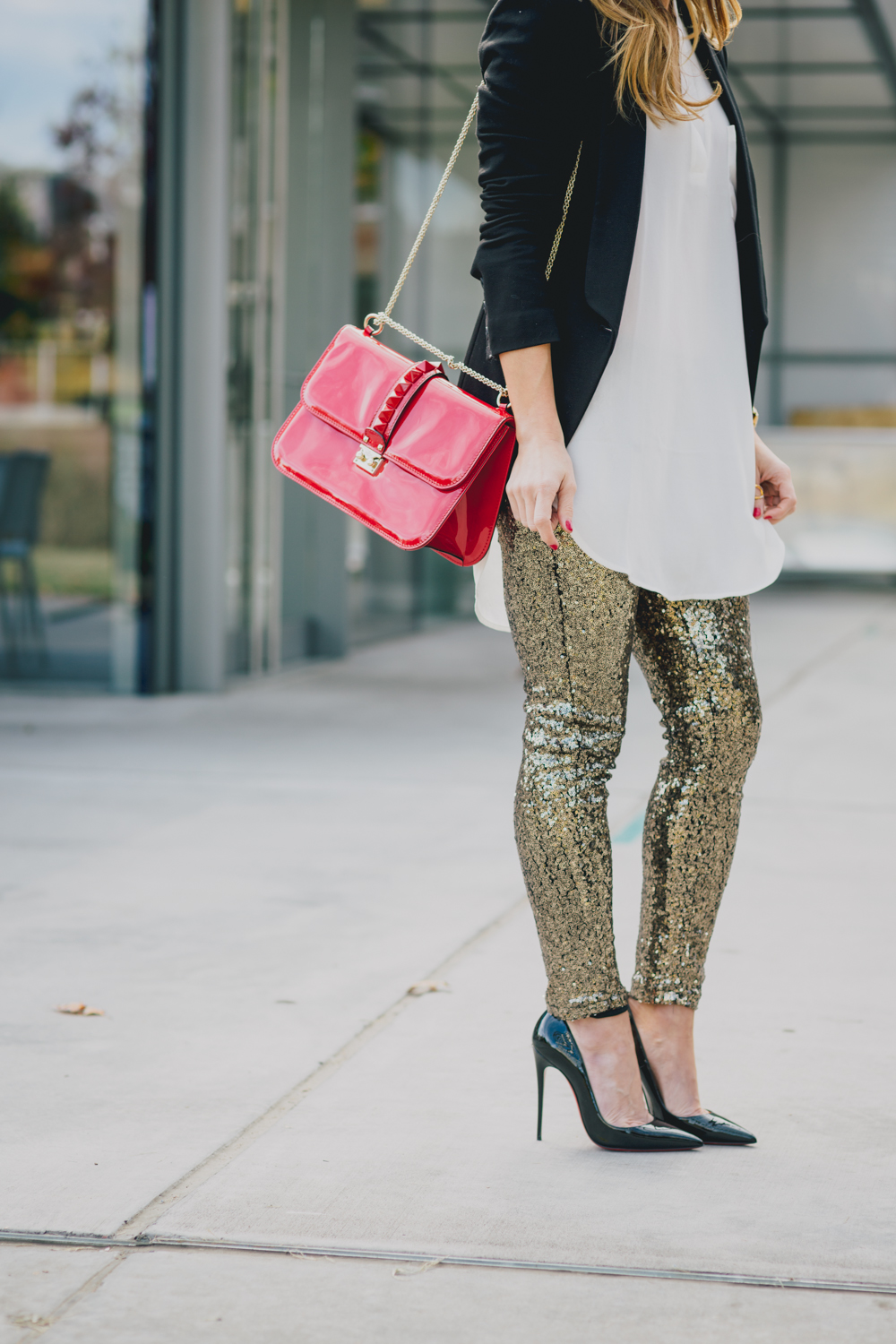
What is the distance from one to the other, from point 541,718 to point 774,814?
270cm

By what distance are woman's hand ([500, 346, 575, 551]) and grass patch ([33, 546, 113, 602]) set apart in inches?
216

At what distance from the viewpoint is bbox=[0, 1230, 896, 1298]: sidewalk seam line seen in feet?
6.02

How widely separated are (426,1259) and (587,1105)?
0.40 m

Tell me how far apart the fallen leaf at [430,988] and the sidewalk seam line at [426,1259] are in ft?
3.65

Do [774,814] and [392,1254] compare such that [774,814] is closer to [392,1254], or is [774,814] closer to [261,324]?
[392,1254]

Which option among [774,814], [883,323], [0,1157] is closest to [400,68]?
[774,814]

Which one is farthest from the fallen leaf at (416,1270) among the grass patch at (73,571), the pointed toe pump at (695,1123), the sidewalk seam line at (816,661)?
the grass patch at (73,571)

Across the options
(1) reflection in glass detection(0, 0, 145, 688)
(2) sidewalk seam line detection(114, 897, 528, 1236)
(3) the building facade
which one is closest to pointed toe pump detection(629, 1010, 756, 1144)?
(2) sidewalk seam line detection(114, 897, 528, 1236)

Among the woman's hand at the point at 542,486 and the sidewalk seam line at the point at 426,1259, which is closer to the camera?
the sidewalk seam line at the point at 426,1259

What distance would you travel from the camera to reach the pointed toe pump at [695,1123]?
2270 mm

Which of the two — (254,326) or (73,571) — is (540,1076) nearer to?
(73,571)

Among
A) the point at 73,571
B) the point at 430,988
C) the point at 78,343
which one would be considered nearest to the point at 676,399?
the point at 430,988

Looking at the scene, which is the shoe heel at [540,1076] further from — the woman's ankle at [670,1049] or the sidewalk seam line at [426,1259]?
the sidewalk seam line at [426,1259]

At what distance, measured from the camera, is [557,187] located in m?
2.09
